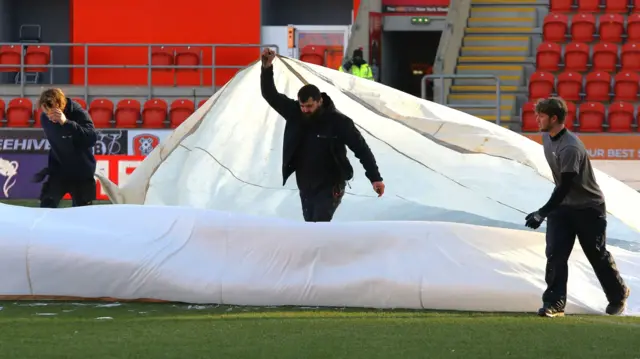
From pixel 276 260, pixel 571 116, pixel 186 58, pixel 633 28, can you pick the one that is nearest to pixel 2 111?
pixel 186 58

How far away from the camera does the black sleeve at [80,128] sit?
1077 centimetres

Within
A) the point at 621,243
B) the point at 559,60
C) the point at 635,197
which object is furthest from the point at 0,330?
the point at 559,60

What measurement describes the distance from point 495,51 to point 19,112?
28.4 ft

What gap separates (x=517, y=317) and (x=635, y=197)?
14.0ft

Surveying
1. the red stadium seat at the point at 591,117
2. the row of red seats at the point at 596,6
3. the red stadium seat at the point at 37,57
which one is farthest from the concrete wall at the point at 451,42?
the red stadium seat at the point at 37,57

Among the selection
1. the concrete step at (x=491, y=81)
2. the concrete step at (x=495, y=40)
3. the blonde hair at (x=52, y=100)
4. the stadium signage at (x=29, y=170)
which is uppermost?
the concrete step at (x=495, y=40)

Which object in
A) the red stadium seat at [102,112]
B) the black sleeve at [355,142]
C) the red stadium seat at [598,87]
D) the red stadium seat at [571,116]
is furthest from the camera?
the red stadium seat at [102,112]

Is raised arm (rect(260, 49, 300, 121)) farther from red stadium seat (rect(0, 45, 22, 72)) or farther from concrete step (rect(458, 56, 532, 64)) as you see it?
red stadium seat (rect(0, 45, 22, 72))

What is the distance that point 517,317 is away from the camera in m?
8.59

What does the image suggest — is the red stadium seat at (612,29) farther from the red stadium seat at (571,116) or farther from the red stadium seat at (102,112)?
the red stadium seat at (102,112)

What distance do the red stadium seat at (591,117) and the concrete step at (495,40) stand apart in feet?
9.73

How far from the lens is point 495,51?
2430cm

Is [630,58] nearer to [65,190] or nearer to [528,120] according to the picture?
[528,120]

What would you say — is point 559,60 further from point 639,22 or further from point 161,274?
point 161,274
